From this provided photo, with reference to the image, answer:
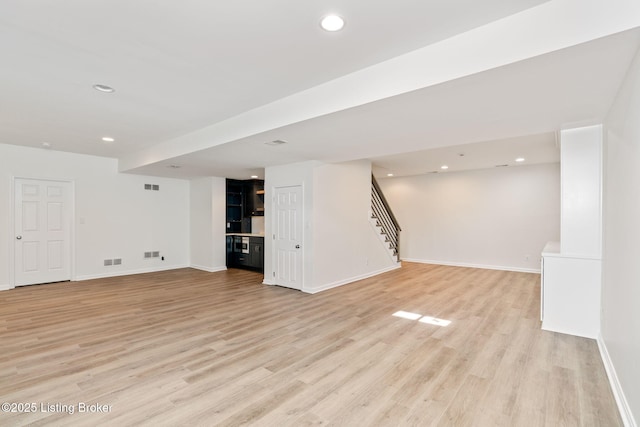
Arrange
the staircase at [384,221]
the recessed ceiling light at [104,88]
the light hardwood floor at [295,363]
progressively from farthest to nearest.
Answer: the staircase at [384,221] < the recessed ceiling light at [104,88] < the light hardwood floor at [295,363]

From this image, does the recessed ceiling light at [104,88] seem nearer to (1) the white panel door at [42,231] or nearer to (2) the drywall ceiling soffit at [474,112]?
(2) the drywall ceiling soffit at [474,112]

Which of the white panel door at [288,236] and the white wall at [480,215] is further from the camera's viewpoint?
the white wall at [480,215]

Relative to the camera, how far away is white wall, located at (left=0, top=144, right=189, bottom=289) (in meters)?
5.51

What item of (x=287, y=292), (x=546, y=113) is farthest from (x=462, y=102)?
(x=287, y=292)

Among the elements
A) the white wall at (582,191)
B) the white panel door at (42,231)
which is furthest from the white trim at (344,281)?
the white panel door at (42,231)

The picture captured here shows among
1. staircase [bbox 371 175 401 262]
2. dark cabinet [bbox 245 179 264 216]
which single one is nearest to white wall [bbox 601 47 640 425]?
staircase [bbox 371 175 401 262]

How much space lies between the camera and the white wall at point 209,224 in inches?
297

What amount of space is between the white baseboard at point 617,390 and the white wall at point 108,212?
8.21m

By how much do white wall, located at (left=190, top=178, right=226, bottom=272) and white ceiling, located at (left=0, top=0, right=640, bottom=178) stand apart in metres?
3.45

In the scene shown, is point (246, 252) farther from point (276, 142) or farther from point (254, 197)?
point (276, 142)

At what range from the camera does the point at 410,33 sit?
6.69 feet

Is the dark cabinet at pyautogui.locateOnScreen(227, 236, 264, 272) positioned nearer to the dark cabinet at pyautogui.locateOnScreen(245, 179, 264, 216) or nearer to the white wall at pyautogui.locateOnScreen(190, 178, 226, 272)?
the white wall at pyautogui.locateOnScreen(190, 178, 226, 272)

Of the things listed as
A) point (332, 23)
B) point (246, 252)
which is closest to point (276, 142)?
point (332, 23)

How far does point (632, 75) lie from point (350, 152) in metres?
3.13
